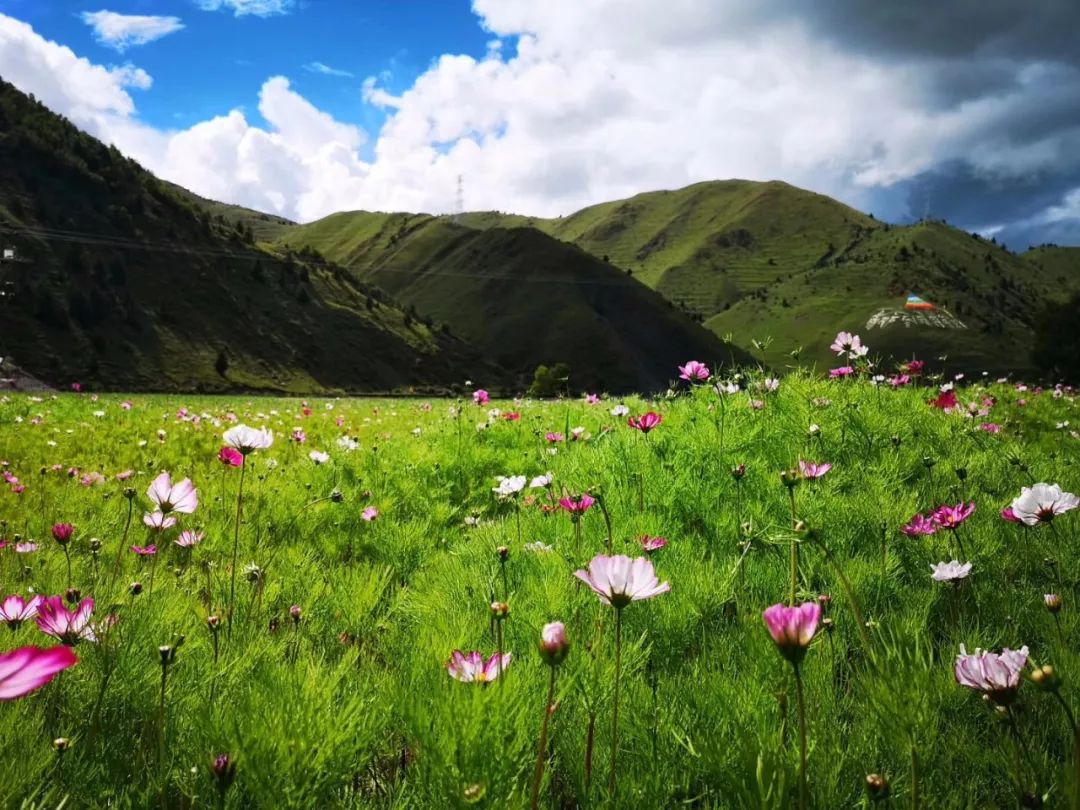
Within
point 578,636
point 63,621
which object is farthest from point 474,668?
point 63,621

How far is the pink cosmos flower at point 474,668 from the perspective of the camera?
4.65 feet

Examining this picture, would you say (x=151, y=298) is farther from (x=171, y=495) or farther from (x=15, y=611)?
(x=15, y=611)

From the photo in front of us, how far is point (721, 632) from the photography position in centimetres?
212

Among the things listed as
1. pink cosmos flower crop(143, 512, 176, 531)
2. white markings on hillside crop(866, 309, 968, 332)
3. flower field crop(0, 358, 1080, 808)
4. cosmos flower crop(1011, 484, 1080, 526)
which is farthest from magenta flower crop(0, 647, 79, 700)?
white markings on hillside crop(866, 309, 968, 332)

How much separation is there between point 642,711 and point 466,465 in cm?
373

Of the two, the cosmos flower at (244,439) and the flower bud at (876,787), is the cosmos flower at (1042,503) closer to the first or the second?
the flower bud at (876,787)

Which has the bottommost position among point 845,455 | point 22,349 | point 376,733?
point 376,733

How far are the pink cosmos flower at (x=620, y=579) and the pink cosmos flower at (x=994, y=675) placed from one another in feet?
1.95

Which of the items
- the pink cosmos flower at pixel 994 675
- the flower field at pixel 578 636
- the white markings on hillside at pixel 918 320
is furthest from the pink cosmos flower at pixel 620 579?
the white markings on hillside at pixel 918 320

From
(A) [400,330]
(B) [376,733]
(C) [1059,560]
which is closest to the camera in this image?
(B) [376,733]

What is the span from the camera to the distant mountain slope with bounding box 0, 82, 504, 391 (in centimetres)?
5797

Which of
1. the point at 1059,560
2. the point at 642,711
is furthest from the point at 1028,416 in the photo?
the point at 642,711

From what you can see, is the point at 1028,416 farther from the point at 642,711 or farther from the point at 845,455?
the point at 642,711

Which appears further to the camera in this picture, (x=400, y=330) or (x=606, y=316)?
(x=606, y=316)
